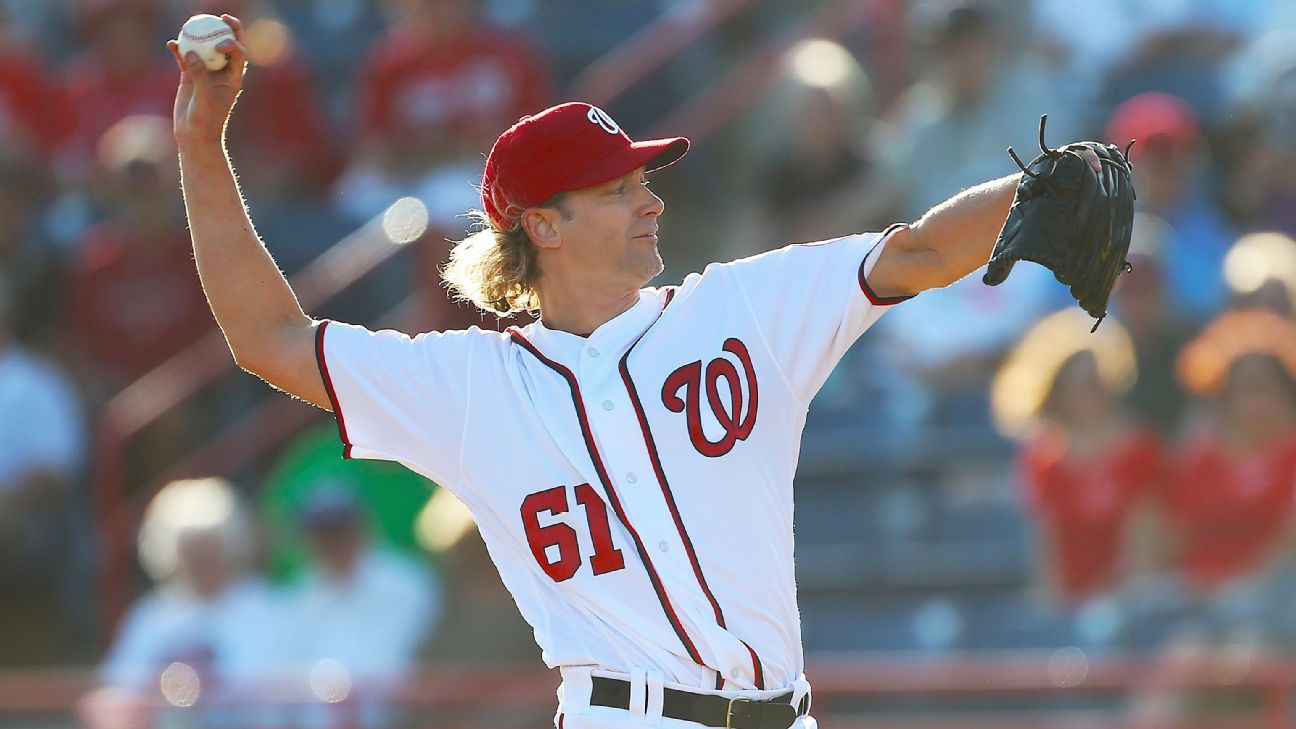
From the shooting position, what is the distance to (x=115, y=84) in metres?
8.77

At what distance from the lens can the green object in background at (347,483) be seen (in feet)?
23.5

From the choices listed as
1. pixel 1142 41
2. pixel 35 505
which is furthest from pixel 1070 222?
→ pixel 35 505

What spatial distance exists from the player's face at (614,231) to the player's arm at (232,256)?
50cm

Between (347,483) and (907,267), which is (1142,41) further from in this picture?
(907,267)

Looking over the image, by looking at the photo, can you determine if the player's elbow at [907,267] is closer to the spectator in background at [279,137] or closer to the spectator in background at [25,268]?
the spectator in background at [279,137]

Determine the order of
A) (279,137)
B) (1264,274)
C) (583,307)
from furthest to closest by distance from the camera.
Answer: (279,137), (1264,274), (583,307)

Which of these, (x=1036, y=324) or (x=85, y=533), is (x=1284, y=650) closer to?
(x=1036, y=324)

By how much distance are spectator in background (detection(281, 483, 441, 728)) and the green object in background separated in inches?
9.4

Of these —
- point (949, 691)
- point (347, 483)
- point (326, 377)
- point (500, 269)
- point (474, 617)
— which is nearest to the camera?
point (326, 377)

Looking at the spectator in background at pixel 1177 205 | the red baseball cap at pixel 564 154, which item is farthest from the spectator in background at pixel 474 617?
the red baseball cap at pixel 564 154

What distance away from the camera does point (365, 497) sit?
7285 mm

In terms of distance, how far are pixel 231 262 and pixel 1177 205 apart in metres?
4.30

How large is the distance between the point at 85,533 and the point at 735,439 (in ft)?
16.9

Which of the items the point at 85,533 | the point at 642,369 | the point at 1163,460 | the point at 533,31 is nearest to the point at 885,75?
the point at 533,31
